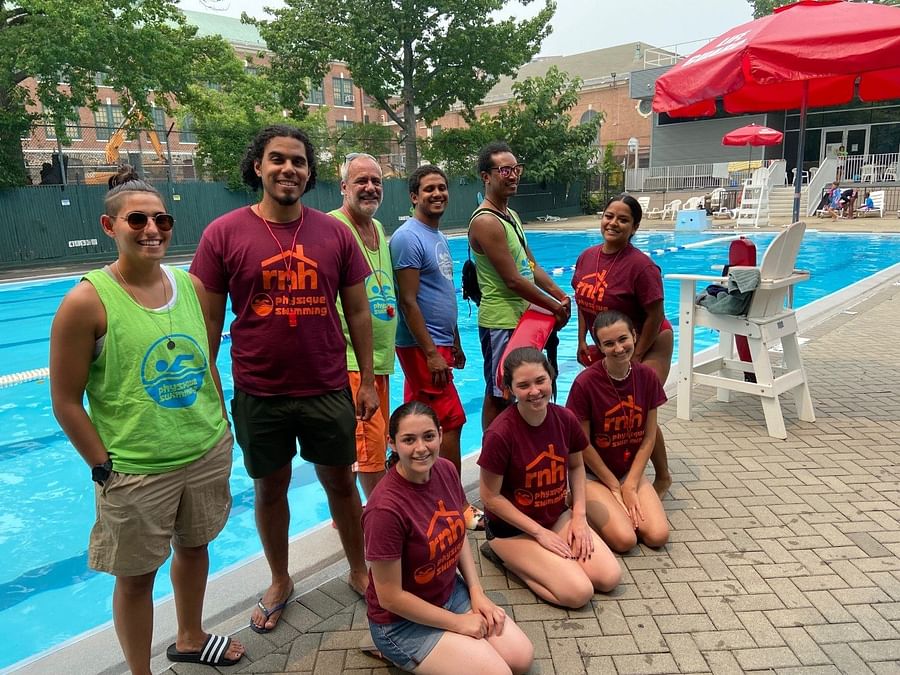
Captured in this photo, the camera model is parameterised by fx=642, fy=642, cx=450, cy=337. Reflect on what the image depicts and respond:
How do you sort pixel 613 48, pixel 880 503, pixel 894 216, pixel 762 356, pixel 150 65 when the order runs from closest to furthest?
pixel 880 503, pixel 762 356, pixel 150 65, pixel 894 216, pixel 613 48

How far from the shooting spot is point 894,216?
76.1 ft

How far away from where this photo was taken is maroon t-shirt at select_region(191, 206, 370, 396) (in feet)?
8.05

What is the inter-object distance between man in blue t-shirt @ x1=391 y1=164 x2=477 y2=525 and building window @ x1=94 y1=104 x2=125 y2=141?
18.4 meters

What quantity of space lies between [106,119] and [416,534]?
41.7 metres

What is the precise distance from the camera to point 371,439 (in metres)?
3.04

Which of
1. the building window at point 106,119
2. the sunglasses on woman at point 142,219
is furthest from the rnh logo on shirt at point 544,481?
the building window at point 106,119

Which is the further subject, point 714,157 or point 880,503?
point 714,157

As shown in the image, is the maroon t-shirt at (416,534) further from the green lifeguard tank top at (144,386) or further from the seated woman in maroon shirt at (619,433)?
the seated woman in maroon shirt at (619,433)

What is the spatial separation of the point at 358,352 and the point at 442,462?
2.05 feet

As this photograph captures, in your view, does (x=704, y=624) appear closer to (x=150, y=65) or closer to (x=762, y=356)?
(x=762, y=356)

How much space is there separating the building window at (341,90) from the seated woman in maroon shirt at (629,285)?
48842mm

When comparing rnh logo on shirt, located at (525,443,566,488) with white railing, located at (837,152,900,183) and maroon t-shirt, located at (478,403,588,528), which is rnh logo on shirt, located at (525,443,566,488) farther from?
white railing, located at (837,152,900,183)

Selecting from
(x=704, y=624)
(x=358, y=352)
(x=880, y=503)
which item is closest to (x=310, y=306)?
(x=358, y=352)

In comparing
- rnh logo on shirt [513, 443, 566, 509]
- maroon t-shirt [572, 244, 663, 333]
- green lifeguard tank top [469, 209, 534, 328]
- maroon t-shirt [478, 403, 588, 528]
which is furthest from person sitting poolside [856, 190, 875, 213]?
rnh logo on shirt [513, 443, 566, 509]
